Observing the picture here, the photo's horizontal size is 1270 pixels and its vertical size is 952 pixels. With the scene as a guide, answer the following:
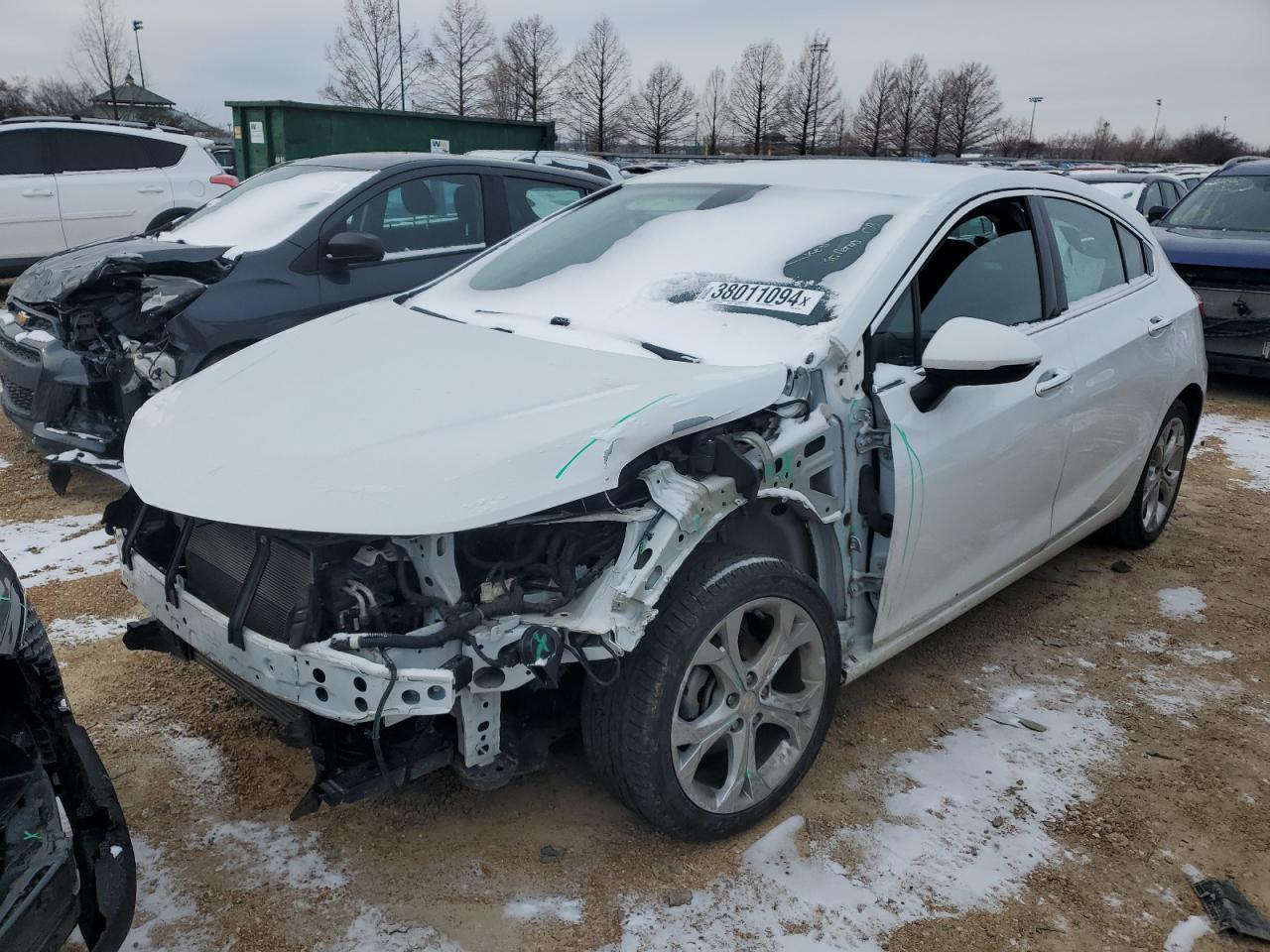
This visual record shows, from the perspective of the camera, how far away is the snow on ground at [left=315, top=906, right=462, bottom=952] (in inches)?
90.4

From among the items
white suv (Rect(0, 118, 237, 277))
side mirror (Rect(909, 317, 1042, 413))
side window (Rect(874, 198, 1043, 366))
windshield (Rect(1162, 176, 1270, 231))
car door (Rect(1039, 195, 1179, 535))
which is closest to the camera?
side mirror (Rect(909, 317, 1042, 413))

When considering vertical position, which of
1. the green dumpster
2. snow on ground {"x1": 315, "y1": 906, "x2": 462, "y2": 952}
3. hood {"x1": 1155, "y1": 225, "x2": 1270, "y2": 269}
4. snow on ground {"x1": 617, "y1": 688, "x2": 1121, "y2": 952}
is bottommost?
snow on ground {"x1": 617, "y1": 688, "x2": 1121, "y2": 952}

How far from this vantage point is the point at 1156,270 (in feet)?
14.3

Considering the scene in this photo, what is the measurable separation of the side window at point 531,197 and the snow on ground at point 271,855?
4.15m

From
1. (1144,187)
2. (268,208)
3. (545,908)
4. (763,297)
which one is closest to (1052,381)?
(763,297)

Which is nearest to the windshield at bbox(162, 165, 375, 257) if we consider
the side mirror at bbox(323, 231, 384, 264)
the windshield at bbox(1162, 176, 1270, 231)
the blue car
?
the side mirror at bbox(323, 231, 384, 264)

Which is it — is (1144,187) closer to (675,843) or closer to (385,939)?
(675,843)

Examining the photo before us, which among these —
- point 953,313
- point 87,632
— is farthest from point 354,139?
point 953,313

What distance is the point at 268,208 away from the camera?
18.8ft

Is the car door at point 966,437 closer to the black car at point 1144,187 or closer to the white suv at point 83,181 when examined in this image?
the white suv at point 83,181

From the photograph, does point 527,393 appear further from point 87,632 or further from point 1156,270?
point 1156,270

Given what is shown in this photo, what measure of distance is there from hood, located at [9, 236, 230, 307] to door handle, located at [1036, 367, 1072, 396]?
390 cm

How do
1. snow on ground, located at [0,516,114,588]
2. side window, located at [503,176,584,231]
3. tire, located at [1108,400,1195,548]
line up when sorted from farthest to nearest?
side window, located at [503,176,584,231] → tire, located at [1108,400,1195,548] → snow on ground, located at [0,516,114,588]

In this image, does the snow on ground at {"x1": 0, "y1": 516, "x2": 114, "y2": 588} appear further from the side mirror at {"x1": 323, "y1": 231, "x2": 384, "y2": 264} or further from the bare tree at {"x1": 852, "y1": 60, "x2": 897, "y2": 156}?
the bare tree at {"x1": 852, "y1": 60, "x2": 897, "y2": 156}
